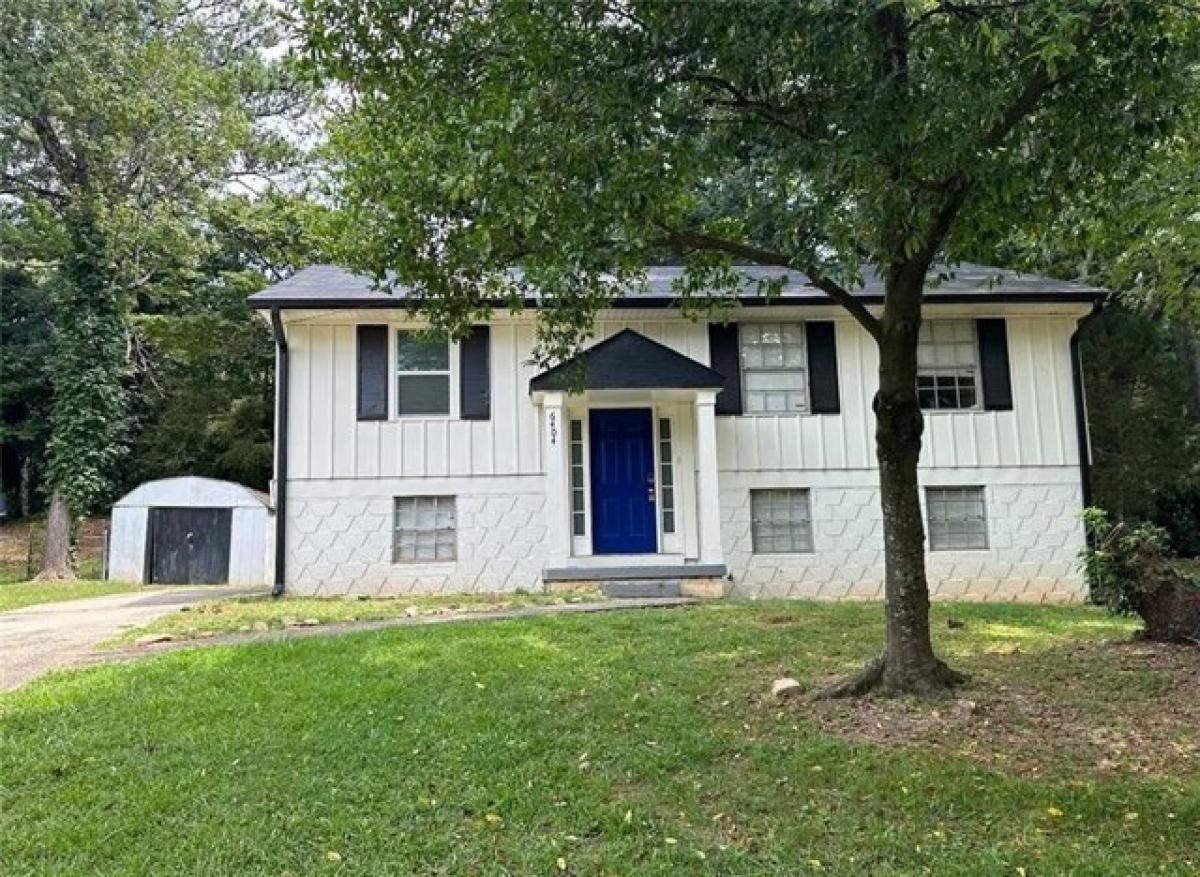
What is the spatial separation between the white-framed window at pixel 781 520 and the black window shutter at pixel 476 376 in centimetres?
381

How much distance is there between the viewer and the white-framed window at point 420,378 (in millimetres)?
11289

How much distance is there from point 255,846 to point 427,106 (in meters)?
3.88

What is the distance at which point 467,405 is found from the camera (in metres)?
11.3

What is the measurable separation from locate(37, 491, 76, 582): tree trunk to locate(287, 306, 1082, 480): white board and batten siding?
7.94 meters

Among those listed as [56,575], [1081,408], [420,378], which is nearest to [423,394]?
[420,378]

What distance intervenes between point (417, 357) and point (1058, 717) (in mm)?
8852

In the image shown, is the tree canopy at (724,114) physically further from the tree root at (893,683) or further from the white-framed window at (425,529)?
the white-framed window at (425,529)

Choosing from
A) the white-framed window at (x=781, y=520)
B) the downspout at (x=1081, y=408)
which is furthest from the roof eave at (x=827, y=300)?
the white-framed window at (x=781, y=520)

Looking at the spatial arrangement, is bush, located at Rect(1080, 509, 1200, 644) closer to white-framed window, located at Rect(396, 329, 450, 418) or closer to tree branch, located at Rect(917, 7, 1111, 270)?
tree branch, located at Rect(917, 7, 1111, 270)

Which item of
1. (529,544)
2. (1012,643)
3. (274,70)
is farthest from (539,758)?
(274,70)

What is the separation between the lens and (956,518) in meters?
11.5

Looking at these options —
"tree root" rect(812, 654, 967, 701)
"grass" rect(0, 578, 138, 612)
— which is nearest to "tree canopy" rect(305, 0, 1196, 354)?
"tree root" rect(812, 654, 967, 701)

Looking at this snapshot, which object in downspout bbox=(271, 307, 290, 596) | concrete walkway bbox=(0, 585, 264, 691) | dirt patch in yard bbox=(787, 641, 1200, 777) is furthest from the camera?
downspout bbox=(271, 307, 290, 596)

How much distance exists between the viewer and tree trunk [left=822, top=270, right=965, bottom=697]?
4.86 m
